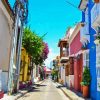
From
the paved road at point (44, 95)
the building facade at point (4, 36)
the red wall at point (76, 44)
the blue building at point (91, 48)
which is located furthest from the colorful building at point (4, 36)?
the red wall at point (76, 44)

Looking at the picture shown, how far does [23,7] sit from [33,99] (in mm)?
→ 6873

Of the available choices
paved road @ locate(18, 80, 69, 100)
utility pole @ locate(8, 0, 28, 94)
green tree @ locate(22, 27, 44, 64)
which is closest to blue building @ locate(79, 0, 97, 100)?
paved road @ locate(18, 80, 69, 100)

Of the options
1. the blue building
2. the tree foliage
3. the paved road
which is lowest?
the paved road

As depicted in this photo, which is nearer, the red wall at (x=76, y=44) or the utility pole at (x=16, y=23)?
the utility pole at (x=16, y=23)

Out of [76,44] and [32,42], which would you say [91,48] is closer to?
[76,44]

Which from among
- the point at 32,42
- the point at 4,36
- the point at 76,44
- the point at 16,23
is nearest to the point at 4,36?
the point at 4,36

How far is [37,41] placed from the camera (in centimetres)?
3231

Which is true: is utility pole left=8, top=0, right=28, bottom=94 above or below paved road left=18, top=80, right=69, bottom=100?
above

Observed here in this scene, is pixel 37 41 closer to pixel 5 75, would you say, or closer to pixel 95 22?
pixel 5 75

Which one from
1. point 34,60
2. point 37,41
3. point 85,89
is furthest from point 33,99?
point 34,60

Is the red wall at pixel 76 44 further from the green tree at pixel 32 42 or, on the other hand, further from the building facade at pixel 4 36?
the building facade at pixel 4 36

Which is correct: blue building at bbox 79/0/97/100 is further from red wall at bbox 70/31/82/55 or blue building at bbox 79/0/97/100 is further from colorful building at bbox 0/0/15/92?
colorful building at bbox 0/0/15/92

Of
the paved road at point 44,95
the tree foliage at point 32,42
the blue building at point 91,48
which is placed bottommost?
the paved road at point 44,95

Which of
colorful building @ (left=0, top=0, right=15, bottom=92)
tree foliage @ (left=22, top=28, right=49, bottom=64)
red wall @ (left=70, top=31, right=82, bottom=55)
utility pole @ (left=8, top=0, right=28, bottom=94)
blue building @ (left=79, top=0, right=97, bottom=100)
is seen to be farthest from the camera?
tree foliage @ (left=22, top=28, right=49, bottom=64)
